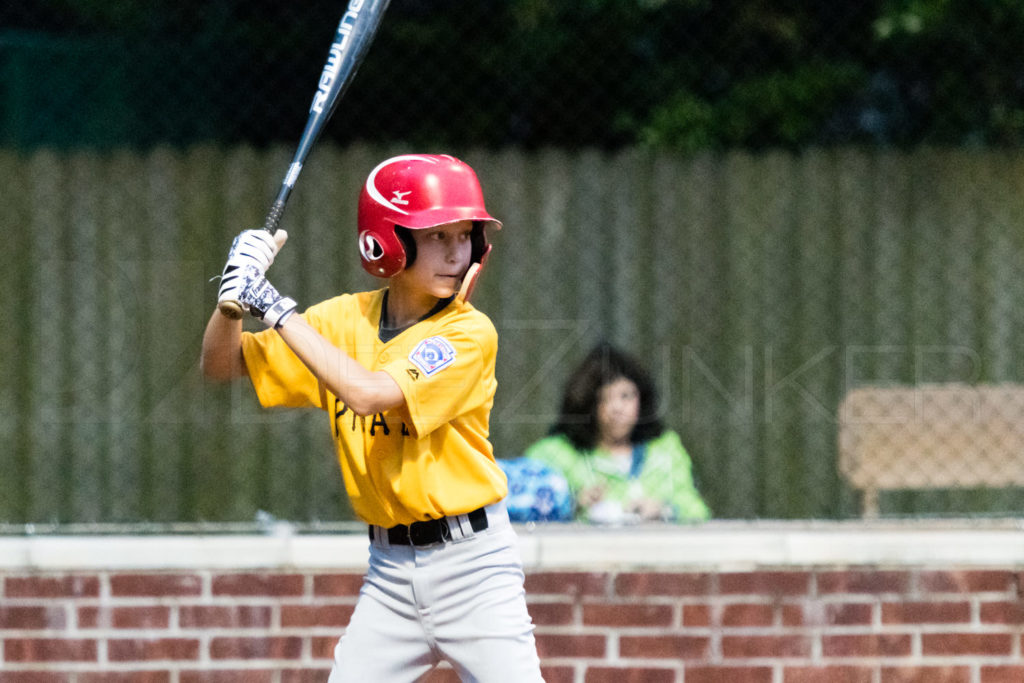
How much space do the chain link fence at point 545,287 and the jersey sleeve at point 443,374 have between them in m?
1.14

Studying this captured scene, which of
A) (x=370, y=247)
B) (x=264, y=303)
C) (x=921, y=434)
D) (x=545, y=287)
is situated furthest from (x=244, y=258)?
(x=921, y=434)

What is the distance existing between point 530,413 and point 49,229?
1.68 metres

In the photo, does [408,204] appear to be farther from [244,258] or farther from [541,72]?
[541,72]

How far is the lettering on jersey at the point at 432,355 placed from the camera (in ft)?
10.1

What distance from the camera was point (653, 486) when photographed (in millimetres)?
4465

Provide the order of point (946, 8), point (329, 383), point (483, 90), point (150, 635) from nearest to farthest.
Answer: point (329, 383), point (150, 635), point (483, 90), point (946, 8)

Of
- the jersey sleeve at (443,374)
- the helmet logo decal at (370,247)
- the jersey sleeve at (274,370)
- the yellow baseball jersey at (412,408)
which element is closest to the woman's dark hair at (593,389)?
the yellow baseball jersey at (412,408)

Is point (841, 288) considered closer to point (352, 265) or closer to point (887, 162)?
point (887, 162)

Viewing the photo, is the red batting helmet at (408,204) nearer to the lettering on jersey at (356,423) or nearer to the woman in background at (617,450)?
the lettering on jersey at (356,423)

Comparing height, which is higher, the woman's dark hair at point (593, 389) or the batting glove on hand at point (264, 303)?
the batting glove on hand at point (264, 303)

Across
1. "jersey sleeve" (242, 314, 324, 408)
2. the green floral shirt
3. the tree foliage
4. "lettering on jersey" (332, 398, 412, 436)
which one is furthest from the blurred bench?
"jersey sleeve" (242, 314, 324, 408)

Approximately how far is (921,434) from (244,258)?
2.52 metres

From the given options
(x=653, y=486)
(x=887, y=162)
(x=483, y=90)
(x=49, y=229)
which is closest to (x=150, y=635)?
(x=49, y=229)

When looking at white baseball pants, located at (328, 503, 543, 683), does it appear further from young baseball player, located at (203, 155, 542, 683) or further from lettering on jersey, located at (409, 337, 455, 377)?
lettering on jersey, located at (409, 337, 455, 377)
